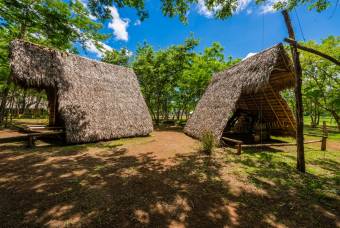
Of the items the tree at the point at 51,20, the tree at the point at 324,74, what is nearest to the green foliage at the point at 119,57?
the tree at the point at 51,20

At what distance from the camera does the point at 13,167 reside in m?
5.57

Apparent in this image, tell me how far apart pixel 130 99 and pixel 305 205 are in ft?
35.4

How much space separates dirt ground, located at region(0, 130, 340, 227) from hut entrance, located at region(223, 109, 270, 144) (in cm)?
480

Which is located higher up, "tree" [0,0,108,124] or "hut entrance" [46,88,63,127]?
"tree" [0,0,108,124]

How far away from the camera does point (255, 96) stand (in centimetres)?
1165

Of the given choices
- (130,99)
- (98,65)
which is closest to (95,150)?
(130,99)

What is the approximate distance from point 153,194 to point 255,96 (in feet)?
33.5

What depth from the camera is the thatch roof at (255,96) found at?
8617 mm

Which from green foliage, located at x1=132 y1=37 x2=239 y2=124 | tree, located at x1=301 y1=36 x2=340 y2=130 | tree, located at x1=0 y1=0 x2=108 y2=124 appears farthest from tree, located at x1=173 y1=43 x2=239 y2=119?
tree, located at x1=0 y1=0 x2=108 y2=124

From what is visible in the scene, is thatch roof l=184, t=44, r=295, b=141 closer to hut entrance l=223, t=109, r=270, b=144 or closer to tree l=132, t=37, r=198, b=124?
hut entrance l=223, t=109, r=270, b=144

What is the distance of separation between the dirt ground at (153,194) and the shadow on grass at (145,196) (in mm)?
18

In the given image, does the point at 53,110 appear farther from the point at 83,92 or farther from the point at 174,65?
the point at 174,65

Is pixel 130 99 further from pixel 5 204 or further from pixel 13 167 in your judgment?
pixel 5 204

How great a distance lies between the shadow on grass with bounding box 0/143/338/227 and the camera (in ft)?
10.4
